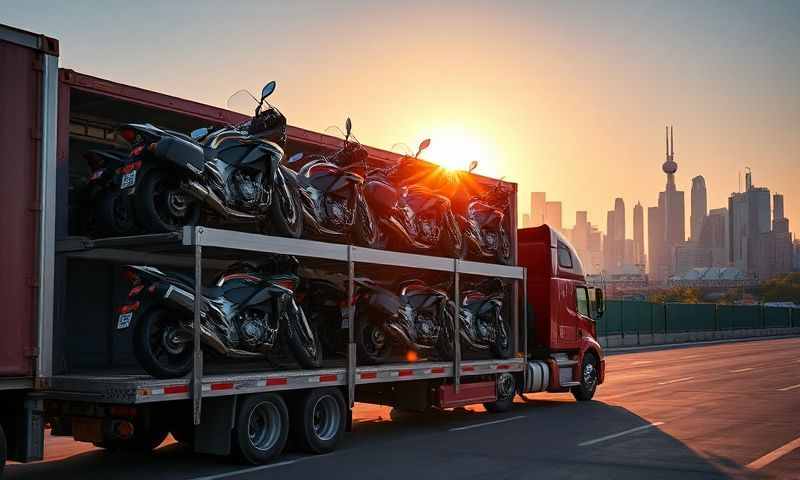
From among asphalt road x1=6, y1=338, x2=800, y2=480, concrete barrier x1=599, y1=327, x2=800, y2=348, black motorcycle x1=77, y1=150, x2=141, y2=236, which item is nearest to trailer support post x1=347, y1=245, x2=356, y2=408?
asphalt road x1=6, y1=338, x2=800, y2=480

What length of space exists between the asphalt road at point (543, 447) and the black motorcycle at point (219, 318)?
1225 millimetres

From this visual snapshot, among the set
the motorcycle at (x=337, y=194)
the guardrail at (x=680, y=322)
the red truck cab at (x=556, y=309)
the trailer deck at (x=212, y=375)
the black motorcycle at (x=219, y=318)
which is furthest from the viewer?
the guardrail at (x=680, y=322)

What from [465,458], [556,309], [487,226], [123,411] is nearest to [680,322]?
[556,309]

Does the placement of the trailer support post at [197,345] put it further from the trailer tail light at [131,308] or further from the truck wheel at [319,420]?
the truck wheel at [319,420]

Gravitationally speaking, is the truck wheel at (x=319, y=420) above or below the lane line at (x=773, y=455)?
above

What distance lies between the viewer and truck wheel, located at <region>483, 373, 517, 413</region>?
15.2m

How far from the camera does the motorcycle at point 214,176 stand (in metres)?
9.43

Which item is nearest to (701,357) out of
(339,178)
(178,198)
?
(339,178)

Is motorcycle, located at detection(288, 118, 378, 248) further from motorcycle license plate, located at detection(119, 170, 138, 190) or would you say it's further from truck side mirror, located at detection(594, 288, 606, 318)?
truck side mirror, located at detection(594, 288, 606, 318)

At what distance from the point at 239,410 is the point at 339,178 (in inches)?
137

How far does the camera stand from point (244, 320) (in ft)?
33.3

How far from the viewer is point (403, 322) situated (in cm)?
1295

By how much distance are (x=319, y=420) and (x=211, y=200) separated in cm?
299

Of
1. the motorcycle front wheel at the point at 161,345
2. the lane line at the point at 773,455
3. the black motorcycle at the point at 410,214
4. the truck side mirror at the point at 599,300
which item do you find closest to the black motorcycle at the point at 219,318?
the motorcycle front wheel at the point at 161,345
